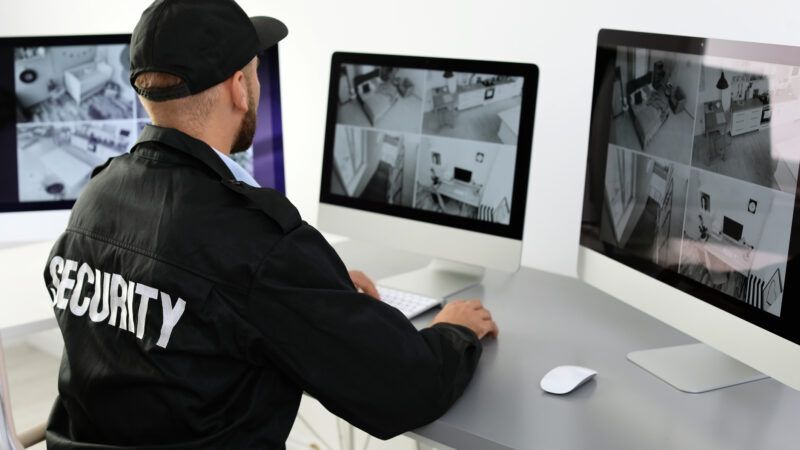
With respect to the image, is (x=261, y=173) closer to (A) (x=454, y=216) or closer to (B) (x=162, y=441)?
(A) (x=454, y=216)

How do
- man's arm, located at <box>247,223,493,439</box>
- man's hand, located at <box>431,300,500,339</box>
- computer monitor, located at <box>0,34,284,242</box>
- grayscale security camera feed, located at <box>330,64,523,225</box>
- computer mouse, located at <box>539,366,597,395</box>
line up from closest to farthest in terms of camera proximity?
man's arm, located at <box>247,223,493,439</box>, computer mouse, located at <box>539,366,597,395</box>, man's hand, located at <box>431,300,500,339</box>, grayscale security camera feed, located at <box>330,64,523,225</box>, computer monitor, located at <box>0,34,284,242</box>

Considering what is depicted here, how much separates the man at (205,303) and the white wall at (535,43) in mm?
940

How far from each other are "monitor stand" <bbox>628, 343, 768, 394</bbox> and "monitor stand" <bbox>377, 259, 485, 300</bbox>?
0.48 m

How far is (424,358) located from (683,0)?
43.7 inches

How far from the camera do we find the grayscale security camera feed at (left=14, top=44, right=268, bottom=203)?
2236 mm

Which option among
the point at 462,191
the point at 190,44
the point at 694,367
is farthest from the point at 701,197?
the point at 190,44

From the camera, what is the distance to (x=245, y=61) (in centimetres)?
145

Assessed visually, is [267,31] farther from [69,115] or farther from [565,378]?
[69,115]

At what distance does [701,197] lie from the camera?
1.52 metres

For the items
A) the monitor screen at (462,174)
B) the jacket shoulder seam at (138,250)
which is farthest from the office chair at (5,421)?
the monitor screen at (462,174)

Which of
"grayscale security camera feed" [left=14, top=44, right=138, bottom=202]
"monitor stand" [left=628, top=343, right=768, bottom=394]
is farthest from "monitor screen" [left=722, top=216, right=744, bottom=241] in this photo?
"grayscale security camera feed" [left=14, top=44, right=138, bottom=202]

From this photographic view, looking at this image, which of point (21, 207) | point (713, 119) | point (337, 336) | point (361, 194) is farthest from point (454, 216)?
point (21, 207)

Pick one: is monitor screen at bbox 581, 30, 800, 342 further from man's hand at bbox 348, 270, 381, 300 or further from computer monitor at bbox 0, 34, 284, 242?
computer monitor at bbox 0, 34, 284, 242

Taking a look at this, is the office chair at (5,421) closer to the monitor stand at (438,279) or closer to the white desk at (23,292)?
the white desk at (23,292)
